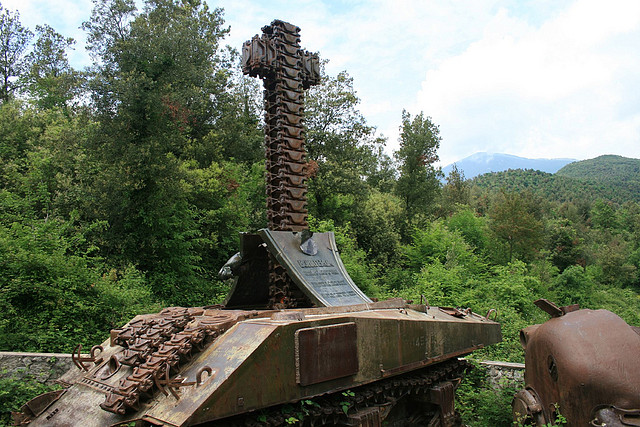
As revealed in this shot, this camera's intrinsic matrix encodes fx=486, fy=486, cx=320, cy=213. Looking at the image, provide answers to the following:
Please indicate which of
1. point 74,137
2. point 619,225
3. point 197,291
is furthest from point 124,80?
point 619,225

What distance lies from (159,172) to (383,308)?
31.1 ft

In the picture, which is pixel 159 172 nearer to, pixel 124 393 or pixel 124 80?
pixel 124 80

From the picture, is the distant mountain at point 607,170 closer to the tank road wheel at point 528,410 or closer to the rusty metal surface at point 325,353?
the tank road wheel at point 528,410

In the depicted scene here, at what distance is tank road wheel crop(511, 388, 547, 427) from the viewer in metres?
5.63

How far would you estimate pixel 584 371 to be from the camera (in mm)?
4828

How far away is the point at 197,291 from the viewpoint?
14.4 meters

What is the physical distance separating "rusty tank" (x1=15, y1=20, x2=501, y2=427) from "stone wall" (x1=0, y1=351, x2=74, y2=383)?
239 cm

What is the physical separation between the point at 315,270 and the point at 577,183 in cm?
10008

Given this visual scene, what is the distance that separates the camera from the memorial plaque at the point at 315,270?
6.24 meters

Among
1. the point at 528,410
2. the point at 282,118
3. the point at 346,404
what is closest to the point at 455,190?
the point at 282,118

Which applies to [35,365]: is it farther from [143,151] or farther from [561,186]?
[561,186]

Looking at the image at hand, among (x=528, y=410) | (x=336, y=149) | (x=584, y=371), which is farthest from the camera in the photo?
(x=336, y=149)

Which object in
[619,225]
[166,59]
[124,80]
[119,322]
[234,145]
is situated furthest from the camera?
[619,225]

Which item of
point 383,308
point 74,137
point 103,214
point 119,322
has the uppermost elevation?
point 74,137
